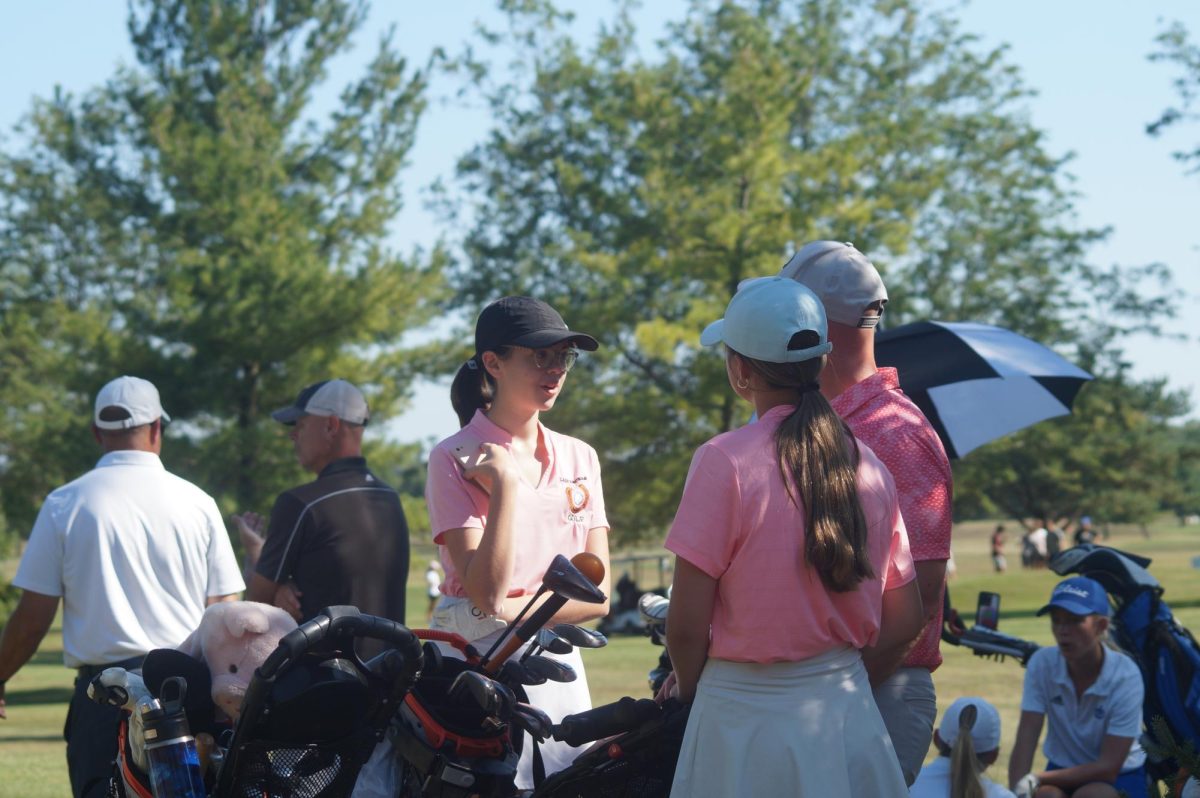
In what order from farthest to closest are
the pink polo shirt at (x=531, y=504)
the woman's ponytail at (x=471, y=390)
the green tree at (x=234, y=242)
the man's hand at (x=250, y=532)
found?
the green tree at (x=234, y=242)
the man's hand at (x=250, y=532)
the woman's ponytail at (x=471, y=390)
the pink polo shirt at (x=531, y=504)

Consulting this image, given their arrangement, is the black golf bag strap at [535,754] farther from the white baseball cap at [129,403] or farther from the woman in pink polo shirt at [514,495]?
the white baseball cap at [129,403]

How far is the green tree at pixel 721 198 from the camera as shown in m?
29.0

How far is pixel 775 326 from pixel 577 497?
3.74ft

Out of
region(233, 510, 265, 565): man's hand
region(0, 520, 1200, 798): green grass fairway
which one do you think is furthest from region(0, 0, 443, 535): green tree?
region(233, 510, 265, 565): man's hand

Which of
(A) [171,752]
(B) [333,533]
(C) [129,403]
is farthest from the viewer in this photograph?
(C) [129,403]

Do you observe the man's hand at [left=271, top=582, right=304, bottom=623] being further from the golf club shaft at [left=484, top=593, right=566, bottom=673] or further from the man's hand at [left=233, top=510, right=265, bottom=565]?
the golf club shaft at [left=484, top=593, right=566, bottom=673]

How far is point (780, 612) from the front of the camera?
124 inches

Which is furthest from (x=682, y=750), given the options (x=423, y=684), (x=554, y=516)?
(x=554, y=516)

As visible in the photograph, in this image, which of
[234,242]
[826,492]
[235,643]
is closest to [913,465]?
[826,492]

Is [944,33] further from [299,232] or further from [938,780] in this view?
[938,780]

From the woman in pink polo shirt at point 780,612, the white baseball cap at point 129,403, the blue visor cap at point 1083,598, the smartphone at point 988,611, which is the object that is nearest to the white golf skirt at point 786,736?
the woman in pink polo shirt at point 780,612

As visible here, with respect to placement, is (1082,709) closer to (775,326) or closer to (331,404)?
(331,404)

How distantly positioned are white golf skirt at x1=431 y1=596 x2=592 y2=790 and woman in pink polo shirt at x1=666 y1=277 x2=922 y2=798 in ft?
2.15

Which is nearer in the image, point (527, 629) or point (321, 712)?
point (321, 712)
